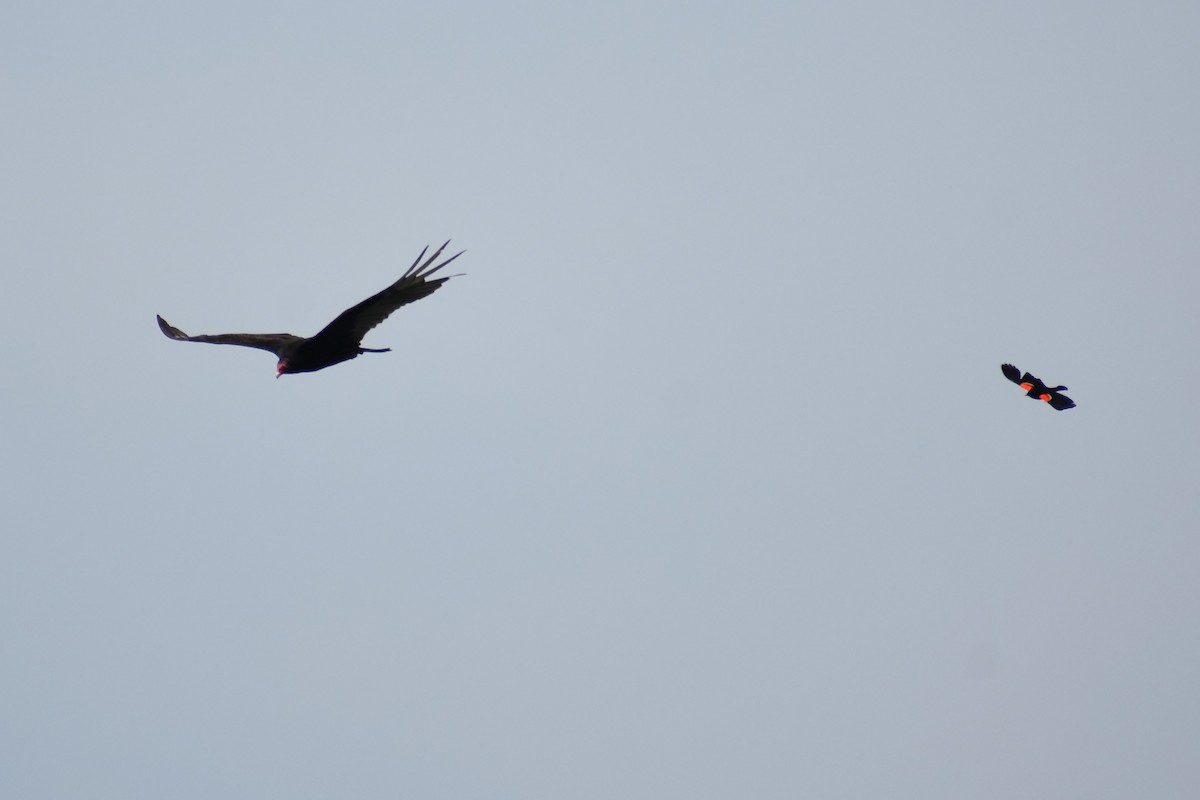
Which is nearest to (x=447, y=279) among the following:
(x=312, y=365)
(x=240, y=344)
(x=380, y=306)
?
(x=380, y=306)

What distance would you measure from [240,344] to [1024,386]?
1759 centimetres

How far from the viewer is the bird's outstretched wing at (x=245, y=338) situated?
3197 cm

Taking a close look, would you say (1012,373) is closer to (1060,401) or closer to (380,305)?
(1060,401)

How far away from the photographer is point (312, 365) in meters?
30.2

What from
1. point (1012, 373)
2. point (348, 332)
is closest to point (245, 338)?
point (348, 332)

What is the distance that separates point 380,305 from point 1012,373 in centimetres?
1162

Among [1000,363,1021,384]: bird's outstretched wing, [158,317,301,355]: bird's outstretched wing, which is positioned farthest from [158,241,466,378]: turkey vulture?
[1000,363,1021,384]: bird's outstretched wing

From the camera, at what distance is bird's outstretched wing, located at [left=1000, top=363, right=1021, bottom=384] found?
24.1m

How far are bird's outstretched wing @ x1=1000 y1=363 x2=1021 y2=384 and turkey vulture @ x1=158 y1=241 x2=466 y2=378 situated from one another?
989 centimetres

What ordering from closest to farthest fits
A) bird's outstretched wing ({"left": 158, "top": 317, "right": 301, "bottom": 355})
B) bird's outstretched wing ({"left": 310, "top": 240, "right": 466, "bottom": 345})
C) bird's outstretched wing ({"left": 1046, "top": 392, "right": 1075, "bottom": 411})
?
bird's outstretched wing ({"left": 1046, "top": 392, "right": 1075, "bottom": 411}) < bird's outstretched wing ({"left": 310, "top": 240, "right": 466, "bottom": 345}) < bird's outstretched wing ({"left": 158, "top": 317, "right": 301, "bottom": 355})

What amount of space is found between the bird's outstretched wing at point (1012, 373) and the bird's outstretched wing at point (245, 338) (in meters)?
14.8

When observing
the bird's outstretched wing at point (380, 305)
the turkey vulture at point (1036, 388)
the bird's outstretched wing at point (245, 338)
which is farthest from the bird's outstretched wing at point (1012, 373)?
the bird's outstretched wing at point (245, 338)

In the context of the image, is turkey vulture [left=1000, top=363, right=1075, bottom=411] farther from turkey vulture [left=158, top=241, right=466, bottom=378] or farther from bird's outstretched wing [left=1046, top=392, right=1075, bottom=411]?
turkey vulture [left=158, top=241, right=466, bottom=378]

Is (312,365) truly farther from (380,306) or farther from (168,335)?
(168,335)
